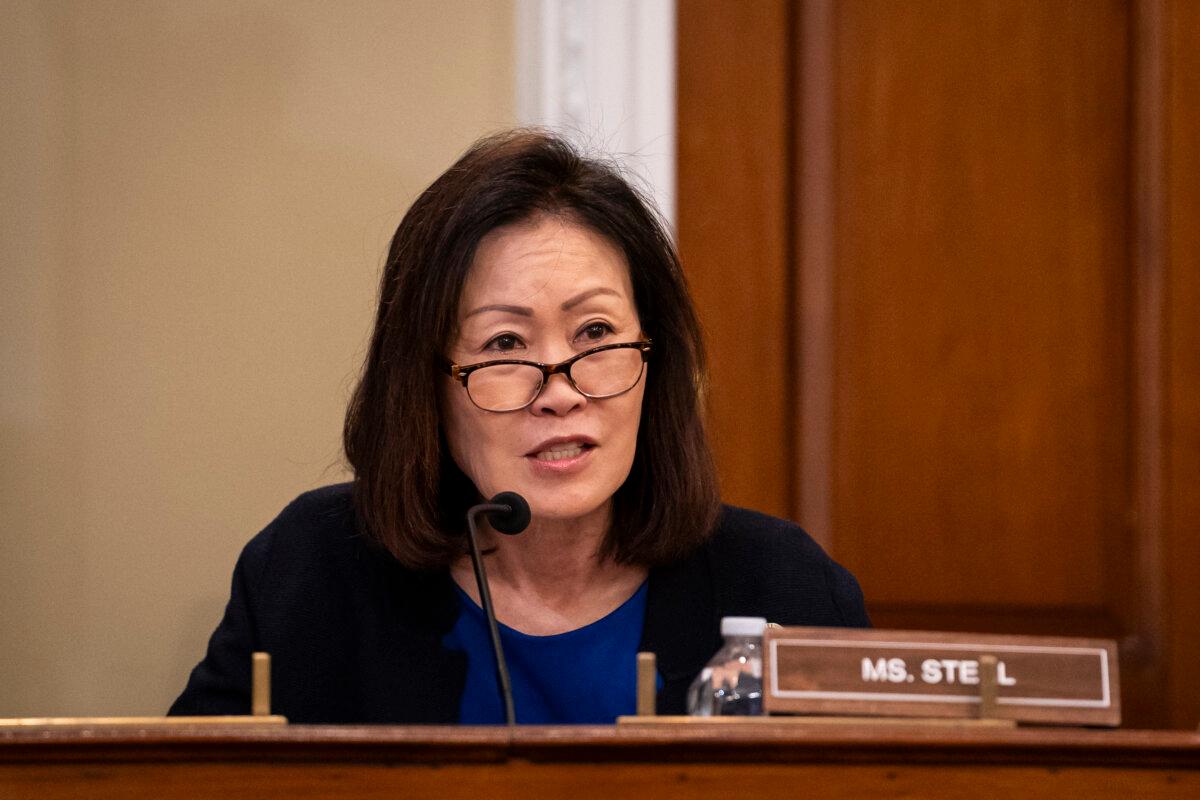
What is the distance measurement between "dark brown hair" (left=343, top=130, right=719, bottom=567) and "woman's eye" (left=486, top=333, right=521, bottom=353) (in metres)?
0.06

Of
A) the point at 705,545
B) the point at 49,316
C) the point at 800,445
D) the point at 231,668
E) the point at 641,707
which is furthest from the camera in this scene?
the point at 800,445

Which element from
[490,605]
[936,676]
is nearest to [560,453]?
[490,605]

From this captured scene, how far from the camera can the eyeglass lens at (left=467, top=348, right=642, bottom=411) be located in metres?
1.52

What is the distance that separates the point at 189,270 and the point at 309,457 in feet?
1.06

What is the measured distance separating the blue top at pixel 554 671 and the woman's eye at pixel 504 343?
30 cm

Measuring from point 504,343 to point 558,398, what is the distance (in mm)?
101

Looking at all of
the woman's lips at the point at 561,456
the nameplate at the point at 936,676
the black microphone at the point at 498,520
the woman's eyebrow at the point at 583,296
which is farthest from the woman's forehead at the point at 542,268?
the nameplate at the point at 936,676

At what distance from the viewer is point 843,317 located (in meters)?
2.07

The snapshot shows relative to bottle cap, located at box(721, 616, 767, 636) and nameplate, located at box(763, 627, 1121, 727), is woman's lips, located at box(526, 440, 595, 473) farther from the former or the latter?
nameplate, located at box(763, 627, 1121, 727)

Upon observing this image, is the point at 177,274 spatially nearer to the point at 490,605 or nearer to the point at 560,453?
the point at 560,453

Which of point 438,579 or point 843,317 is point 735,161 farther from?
point 438,579

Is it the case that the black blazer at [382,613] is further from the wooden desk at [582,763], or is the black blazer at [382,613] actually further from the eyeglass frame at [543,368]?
the wooden desk at [582,763]

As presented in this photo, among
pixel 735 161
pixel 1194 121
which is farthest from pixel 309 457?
pixel 1194 121

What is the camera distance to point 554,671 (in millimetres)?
1550
